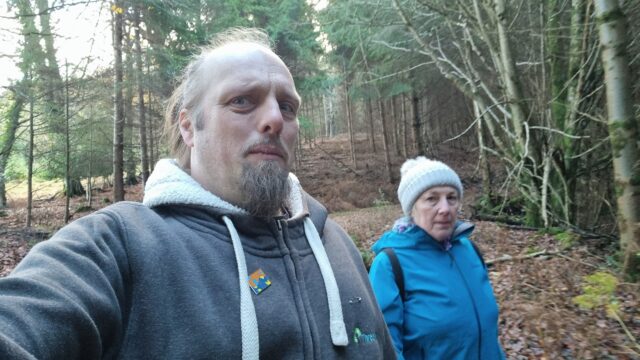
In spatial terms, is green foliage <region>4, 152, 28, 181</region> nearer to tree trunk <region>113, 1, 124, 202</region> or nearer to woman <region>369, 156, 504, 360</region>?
tree trunk <region>113, 1, 124, 202</region>

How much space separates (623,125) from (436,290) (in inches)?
182

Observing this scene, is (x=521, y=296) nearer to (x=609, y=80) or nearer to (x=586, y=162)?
(x=609, y=80)

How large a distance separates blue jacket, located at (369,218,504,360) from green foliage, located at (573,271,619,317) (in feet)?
9.72

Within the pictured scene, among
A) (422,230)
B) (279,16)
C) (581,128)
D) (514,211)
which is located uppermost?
(279,16)

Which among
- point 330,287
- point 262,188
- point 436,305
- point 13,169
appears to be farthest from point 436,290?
point 13,169

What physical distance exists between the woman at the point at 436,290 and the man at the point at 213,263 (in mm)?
745

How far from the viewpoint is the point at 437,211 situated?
114 inches

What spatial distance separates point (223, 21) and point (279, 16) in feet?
11.8

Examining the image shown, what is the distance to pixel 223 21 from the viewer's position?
15.6 metres

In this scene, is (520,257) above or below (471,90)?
below

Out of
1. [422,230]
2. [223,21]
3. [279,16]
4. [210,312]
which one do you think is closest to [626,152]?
[422,230]

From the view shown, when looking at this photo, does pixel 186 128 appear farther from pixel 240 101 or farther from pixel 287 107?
pixel 287 107

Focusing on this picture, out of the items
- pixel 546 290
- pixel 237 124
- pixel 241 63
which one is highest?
pixel 241 63

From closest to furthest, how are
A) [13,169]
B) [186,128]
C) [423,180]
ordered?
[186,128] < [423,180] < [13,169]
